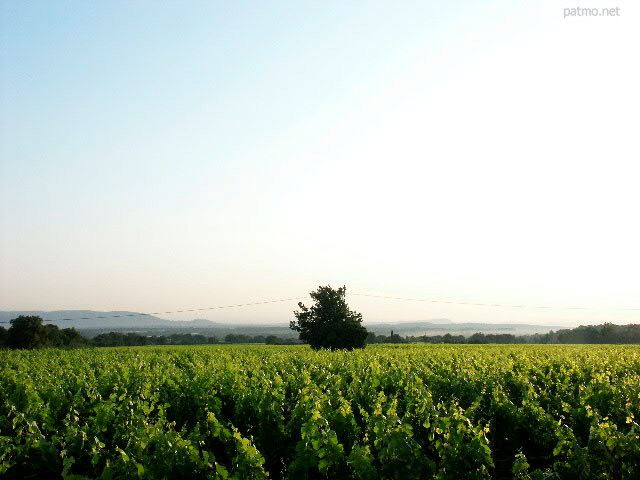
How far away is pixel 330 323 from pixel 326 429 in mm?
40119

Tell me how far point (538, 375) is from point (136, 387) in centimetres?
1053

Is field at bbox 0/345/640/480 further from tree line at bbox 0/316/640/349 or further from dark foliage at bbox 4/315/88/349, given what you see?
dark foliage at bbox 4/315/88/349

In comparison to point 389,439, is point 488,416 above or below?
below

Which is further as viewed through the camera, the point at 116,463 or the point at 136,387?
the point at 136,387

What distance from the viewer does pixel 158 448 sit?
5.98 metres

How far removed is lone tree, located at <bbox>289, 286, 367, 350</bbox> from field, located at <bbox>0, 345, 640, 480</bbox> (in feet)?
94.8

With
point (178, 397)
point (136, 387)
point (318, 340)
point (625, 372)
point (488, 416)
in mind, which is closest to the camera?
point (488, 416)

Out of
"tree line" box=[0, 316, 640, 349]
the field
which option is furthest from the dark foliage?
the field

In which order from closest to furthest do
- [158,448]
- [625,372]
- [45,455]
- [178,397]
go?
[158,448] → [45,455] → [178,397] → [625,372]

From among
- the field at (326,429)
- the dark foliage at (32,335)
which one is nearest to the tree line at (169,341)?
the dark foliage at (32,335)

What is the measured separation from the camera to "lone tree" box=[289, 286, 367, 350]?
149ft

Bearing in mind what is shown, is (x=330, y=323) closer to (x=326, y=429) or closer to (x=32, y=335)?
(x=32, y=335)

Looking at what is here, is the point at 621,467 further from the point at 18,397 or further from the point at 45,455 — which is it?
the point at 18,397

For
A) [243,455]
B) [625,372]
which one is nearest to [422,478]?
[243,455]
